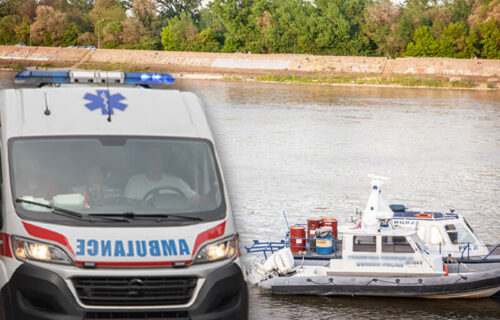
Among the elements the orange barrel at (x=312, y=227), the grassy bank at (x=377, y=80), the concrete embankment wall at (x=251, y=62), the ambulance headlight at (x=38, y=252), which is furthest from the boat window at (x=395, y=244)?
the concrete embankment wall at (x=251, y=62)

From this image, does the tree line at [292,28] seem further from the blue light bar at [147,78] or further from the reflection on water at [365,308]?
the blue light bar at [147,78]

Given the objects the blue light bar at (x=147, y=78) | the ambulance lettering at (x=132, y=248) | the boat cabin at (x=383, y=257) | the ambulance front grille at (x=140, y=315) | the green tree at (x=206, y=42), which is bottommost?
the green tree at (x=206, y=42)

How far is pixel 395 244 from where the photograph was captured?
1758 cm

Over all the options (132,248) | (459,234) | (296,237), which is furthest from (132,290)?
(459,234)

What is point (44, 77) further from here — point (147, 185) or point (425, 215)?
point (425, 215)

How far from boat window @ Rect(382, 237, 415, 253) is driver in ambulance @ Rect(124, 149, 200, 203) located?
1020 centimetres

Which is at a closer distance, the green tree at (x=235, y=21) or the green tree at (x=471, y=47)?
the green tree at (x=471, y=47)

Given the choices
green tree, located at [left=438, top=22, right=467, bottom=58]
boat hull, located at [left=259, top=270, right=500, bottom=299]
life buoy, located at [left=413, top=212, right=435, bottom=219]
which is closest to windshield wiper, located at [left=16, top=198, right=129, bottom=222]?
boat hull, located at [left=259, top=270, right=500, bottom=299]

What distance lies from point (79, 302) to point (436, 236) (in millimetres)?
12955

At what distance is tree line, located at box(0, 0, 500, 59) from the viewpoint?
108 meters

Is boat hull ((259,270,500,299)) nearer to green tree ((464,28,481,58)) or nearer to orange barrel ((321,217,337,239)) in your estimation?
orange barrel ((321,217,337,239))

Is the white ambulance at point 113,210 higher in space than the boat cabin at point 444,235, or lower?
higher

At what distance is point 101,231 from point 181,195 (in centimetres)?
87

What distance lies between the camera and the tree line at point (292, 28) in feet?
353
